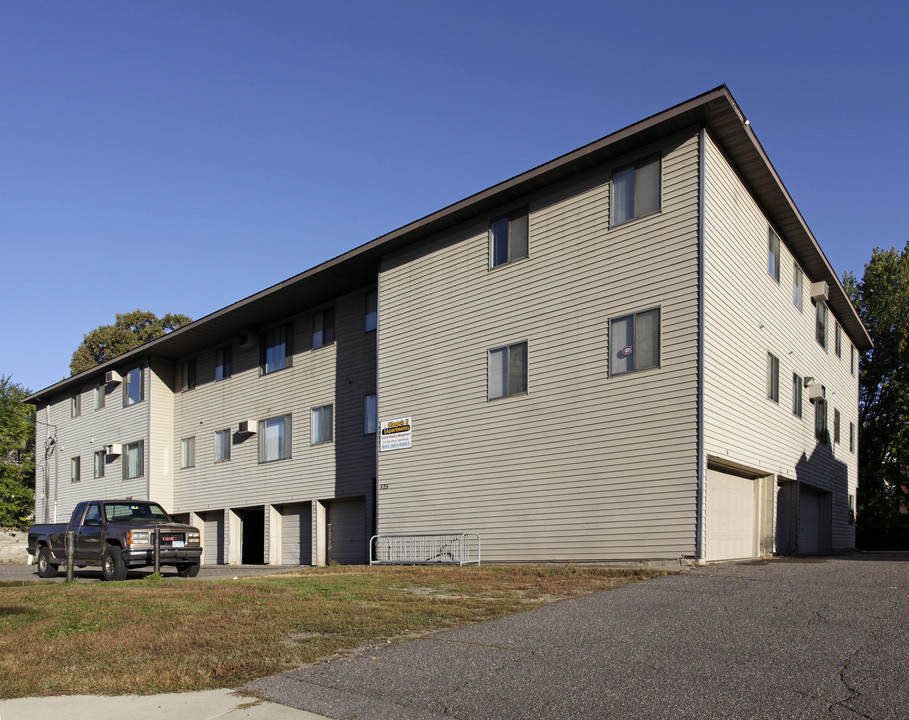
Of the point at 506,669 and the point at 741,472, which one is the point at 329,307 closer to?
the point at 741,472

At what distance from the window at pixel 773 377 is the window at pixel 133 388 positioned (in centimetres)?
2451

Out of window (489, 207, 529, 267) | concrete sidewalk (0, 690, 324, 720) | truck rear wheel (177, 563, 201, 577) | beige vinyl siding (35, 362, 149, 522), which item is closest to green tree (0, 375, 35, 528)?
beige vinyl siding (35, 362, 149, 522)

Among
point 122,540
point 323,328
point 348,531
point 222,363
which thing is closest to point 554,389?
point 122,540

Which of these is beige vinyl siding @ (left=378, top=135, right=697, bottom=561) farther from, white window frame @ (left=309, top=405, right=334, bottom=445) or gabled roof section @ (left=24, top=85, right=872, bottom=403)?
white window frame @ (left=309, top=405, right=334, bottom=445)

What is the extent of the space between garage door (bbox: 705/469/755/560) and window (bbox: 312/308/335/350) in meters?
13.3

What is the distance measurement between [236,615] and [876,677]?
6.85 m

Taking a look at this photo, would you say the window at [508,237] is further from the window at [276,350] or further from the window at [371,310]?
the window at [276,350]

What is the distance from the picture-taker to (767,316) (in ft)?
65.4

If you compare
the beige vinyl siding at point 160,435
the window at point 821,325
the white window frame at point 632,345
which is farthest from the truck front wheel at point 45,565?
the window at point 821,325

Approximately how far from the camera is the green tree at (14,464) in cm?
4909

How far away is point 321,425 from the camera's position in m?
26.5

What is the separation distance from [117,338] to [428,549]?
48.8 m

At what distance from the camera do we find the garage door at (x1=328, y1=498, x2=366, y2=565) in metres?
25.0

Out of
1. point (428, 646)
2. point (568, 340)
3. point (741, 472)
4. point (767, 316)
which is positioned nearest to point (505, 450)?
point (568, 340)
